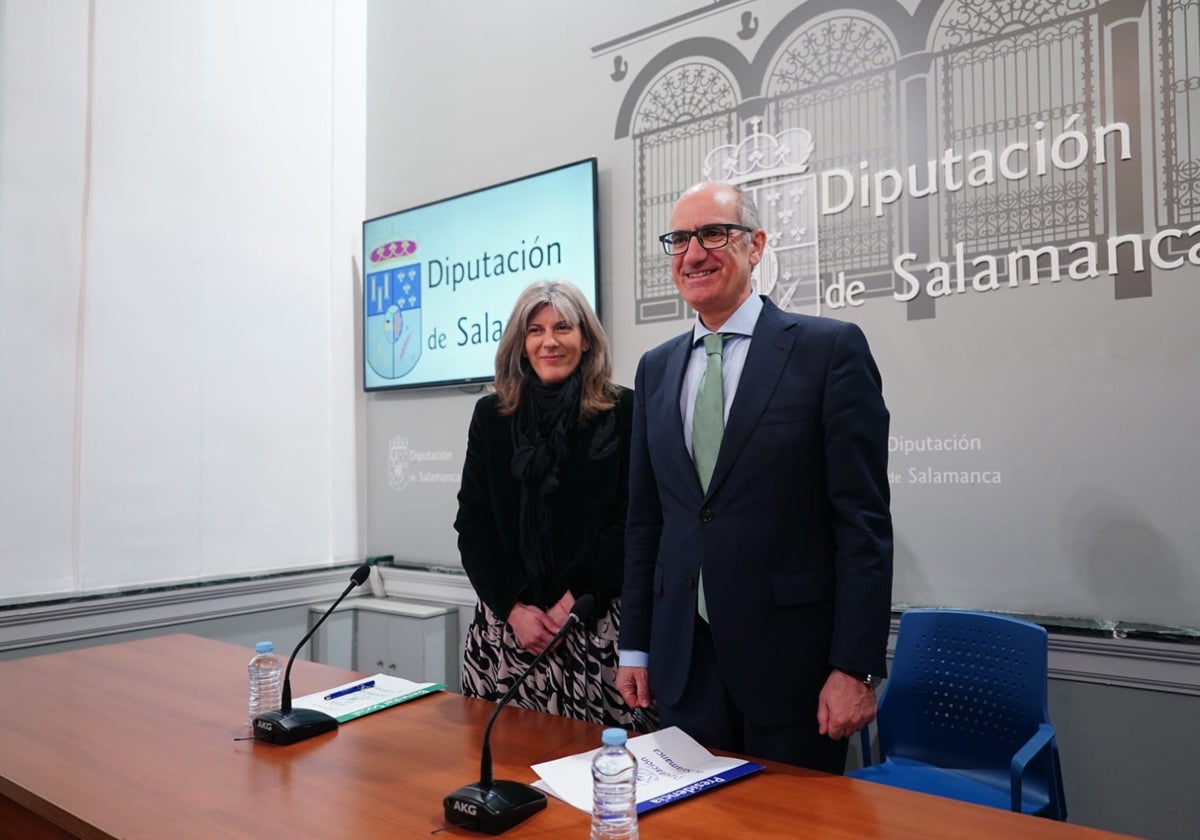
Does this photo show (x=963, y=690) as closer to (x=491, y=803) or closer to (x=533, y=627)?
(x=533, y=627)

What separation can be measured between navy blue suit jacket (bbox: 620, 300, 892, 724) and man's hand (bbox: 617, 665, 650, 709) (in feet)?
0.15

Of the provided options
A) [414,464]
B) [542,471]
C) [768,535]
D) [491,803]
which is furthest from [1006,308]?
[414,464]

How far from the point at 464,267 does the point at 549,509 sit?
2.02 m

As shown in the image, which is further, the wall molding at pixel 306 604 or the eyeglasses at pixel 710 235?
the wall molding at pixel 306 604

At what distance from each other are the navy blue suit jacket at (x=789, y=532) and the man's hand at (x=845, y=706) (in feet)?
0.11

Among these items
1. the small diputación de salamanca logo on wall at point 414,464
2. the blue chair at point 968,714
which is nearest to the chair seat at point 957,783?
the blue chair at point 968,714

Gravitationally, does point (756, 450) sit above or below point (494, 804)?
above

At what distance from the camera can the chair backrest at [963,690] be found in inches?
80.8

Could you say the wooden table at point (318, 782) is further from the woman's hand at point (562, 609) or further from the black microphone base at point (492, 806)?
the woman's hand at point (562, 609)

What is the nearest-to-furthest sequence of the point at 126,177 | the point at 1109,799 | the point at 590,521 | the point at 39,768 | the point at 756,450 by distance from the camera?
the point at 39,768 → the point at 756,450 → the point at 590,521 → the point at 1109,799 → the point at 126,177

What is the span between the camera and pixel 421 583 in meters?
3.94

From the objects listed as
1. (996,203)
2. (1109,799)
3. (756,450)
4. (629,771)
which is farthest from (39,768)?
(996,203)

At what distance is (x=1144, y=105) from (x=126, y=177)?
137 inches

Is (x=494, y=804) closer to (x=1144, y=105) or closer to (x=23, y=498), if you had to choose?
(x=1144, y=105)
